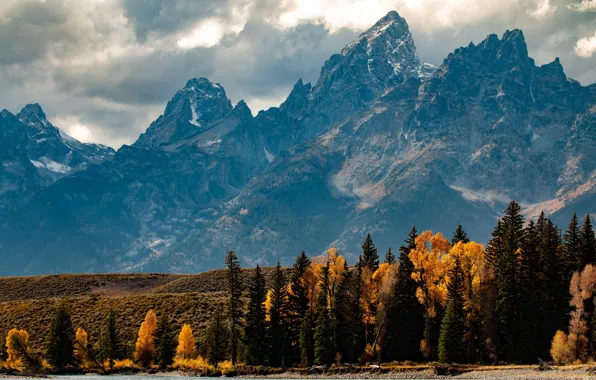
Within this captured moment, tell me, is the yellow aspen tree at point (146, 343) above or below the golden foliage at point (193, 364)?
above

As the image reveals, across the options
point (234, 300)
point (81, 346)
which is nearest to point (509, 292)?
point (234, 300)

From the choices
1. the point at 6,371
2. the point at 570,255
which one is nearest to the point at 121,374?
the point at 6,371

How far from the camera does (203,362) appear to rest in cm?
12625

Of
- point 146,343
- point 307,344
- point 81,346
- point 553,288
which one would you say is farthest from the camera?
point 81,346

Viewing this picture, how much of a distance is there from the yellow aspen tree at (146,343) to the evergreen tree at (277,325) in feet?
71.3

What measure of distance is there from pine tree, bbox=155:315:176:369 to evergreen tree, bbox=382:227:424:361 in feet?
120

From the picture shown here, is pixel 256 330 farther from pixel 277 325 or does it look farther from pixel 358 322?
pixel 358 322

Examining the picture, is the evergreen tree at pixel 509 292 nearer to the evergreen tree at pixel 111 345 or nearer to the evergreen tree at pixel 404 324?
the evergreen tree at pixel 404 324

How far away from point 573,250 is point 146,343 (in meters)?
72.8

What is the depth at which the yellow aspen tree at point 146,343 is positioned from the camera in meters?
130

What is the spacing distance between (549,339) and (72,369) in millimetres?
77457

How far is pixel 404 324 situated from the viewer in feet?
391

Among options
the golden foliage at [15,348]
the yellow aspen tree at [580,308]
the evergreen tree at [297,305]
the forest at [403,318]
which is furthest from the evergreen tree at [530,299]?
the golden foliage at [15,348]

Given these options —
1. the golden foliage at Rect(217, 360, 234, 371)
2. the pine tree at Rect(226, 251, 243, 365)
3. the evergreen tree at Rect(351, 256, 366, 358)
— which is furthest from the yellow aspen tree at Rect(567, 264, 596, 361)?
the golden foliage at Rect(217, 360, 234, 371)
